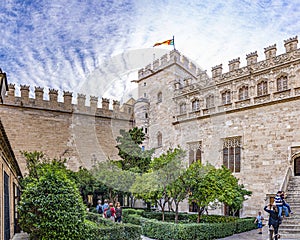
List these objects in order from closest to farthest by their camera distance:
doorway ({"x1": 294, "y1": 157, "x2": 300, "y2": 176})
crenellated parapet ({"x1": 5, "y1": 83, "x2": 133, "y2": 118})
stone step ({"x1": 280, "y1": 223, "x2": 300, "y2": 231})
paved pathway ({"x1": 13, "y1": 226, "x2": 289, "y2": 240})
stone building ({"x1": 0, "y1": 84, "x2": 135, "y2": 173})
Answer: stone step ({"x1": 280, "y1": 223, "x2": 300, "y2": 231}) < paved pathway ({"x1": 13, "y1": 226, "x2": 289, "y2": 240}) < doorway ({"x1": 294, "y1": 157, "x2": 300, "y2": 176}) < stone building ({"x1": 0, "y1": 84, "x2": 135, "y2": 173}) < crenellated parapet ({"x1": 5, "y1": 83, "x2": 133, "y2": 118})

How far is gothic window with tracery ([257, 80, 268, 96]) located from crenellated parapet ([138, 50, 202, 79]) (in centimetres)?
657

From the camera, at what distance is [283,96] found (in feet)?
56.1

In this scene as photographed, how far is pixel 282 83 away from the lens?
57.3 ft

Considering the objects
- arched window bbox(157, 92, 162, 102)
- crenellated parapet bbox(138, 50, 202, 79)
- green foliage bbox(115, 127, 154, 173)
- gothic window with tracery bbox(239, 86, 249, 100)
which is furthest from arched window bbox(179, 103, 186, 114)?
gothic window with tracery bbox(239, 86, 249, 100)

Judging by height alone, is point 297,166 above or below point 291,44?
below

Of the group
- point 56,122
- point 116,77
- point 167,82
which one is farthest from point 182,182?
point 56,122

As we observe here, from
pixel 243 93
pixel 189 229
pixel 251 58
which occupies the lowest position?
pixel 189 229

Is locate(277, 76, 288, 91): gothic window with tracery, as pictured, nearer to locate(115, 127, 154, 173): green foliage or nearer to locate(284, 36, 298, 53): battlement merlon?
locate(284, 36, 298, 53): battlement merlon

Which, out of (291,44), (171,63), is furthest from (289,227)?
(171,63)

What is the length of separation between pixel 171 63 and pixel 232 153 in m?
8.86

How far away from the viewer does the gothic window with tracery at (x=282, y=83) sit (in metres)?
17.3

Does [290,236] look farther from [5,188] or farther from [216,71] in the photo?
[216,71]

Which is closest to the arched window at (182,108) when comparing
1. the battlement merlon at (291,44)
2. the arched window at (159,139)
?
the arched window at (159,139)

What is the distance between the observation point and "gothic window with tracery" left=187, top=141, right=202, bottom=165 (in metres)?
21.8
